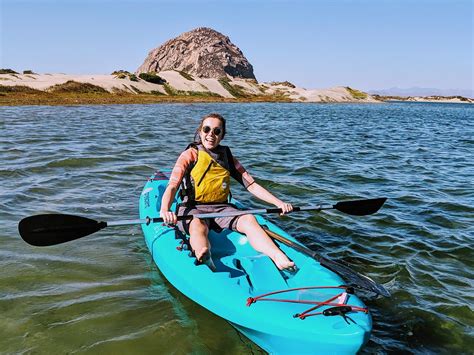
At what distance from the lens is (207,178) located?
13.9 feet

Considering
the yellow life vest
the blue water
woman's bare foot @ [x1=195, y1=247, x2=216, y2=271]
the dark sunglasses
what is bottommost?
the blue water

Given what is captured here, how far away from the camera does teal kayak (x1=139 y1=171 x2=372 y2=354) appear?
9.39ft

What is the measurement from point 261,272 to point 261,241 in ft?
0.87

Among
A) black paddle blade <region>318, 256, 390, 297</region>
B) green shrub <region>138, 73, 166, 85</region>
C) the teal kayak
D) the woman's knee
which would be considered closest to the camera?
the teal kayak

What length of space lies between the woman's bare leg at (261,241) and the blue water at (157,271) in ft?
2.23

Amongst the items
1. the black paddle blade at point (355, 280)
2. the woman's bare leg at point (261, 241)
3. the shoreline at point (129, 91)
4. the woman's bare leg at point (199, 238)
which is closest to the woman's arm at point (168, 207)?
the woman's bare leg at point (199, 238)

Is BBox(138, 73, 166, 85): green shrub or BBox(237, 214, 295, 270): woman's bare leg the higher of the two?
BBox(138, 73, 166, 85): green shrub

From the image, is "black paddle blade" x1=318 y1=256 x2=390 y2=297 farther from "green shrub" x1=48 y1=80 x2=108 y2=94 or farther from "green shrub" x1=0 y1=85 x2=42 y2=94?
"green shrub" x1=48 y1=80 x2=108 y2=94

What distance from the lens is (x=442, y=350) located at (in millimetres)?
3260

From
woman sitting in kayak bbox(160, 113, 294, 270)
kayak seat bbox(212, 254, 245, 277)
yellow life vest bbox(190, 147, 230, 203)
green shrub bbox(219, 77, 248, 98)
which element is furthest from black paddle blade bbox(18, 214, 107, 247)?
green shrub bbox(219, 77, 248, 98)

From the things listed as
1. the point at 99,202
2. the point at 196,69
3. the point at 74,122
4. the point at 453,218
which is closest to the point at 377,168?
the point at 453,218

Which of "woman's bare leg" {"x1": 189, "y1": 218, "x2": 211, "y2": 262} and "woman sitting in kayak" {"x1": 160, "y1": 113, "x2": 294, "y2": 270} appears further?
"woman sitting in kayak" {"x1": 160, "y1": 113, "x2": 294, "y2": 270}

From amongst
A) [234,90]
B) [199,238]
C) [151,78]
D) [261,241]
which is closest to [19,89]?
[151,78]

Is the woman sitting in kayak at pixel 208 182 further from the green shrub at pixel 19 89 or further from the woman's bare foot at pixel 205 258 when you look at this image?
the green shrub at pixel 19 89
